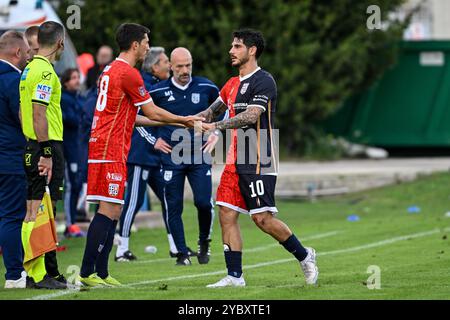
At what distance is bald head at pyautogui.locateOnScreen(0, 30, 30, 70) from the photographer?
10.7 meters

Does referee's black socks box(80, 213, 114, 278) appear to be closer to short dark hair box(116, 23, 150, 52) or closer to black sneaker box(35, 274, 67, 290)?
black sneaker box(35, 274, 67, 290)

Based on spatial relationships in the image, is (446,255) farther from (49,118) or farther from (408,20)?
(408,20)

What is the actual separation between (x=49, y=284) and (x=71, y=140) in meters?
6.86

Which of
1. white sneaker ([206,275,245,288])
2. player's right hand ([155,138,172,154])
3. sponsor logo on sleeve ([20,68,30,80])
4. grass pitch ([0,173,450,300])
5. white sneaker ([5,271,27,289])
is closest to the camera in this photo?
grass pitch ([0,173,450,300])

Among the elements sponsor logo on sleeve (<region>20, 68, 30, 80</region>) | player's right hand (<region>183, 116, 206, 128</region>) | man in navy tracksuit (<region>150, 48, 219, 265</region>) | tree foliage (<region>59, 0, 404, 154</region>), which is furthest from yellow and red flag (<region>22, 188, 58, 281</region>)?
tree foliage (<region>59, 0, 404, 154</region>)

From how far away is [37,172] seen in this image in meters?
10.3

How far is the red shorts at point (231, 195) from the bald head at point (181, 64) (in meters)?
2.89

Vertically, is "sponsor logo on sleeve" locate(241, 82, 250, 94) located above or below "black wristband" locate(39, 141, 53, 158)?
above

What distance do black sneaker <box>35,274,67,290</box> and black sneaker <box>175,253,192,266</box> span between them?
2.76 m

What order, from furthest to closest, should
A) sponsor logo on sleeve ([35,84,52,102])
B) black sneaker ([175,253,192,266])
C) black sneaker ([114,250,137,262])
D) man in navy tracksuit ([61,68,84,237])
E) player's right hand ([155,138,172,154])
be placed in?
man in navy tracksuit ([61,68,84,237]) → black sneaker ([114,250,137,262]) → black sneaker ([175,253,192,266]) → player's right hand ([155,138,172,154]) → sponsor logo on sleeve ([35,84,52,102])

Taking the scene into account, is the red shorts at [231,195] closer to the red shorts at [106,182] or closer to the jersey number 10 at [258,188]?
the jersey number 10 at [258,188]

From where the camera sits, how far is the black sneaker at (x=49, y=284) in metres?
10.4

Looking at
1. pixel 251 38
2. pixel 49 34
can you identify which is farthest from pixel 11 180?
pixel 251 38
